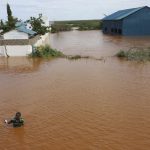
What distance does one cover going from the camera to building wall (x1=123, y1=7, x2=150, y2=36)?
164ft

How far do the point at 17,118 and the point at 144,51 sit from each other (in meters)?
17.2

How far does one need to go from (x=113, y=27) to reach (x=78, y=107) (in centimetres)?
4441

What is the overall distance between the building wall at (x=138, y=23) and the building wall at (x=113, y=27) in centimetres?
168

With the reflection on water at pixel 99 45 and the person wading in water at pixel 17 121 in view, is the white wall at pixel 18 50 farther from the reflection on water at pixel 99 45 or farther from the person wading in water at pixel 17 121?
the person wading in water at pixel 17 121

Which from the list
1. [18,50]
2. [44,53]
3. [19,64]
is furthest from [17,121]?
[44,53]

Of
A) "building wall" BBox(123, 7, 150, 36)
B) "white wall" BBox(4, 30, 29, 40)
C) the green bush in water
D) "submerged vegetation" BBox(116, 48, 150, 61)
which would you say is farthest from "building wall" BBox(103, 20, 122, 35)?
"submerged vegetation" BBox(116, 48, 150, 61)

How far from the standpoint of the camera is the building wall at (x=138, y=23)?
50.0m

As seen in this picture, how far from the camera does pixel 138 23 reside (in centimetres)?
5022

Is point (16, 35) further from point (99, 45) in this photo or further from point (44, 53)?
point (99, 45)

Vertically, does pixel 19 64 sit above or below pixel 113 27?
below

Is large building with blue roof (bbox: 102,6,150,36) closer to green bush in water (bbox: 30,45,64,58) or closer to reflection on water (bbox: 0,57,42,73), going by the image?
green bush in water (bbox: 30,45,64,58)

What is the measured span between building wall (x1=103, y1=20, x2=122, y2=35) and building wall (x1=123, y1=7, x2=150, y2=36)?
5.50 ft

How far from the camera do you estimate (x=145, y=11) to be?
165 feet

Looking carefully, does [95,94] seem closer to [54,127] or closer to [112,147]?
[54,127]
